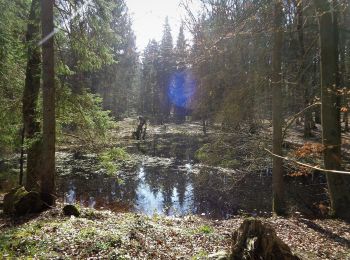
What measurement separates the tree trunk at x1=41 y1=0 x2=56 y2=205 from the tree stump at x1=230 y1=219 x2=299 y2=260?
644cm

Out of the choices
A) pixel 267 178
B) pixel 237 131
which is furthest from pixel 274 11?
pixel 267 178

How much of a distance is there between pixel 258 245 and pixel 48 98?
721cm

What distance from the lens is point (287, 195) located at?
624 inches

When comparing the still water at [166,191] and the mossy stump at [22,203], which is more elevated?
the mossy stump at [22,203]

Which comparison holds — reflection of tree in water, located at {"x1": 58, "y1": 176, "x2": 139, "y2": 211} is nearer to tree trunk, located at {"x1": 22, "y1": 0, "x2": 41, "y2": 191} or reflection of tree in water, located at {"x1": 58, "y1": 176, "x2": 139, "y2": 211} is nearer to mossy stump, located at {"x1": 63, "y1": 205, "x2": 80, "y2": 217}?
tree trunk, located at {"x1": 22, "y1": 0, "x2": 41, "y2": 191}

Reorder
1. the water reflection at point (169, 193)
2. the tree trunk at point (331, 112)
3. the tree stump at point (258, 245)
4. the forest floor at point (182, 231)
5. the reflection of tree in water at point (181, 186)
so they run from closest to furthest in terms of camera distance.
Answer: the tree stump at point (258, 245) → the forest floor at point (182, 231) → the tree trunk at point (331, 112) → the water reflection at point (169, 193) → the reflection of tree in water at point (181, 186)

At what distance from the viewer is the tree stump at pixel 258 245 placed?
614cm

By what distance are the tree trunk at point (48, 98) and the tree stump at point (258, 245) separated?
6.44 m

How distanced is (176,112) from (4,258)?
55878mm

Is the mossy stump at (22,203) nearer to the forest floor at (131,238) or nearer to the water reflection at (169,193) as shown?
the forest floor at (131,238)

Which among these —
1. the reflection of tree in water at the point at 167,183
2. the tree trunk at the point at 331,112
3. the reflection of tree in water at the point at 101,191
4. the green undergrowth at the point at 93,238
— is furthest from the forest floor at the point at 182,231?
the reflection of tree in water at the point at 101,191

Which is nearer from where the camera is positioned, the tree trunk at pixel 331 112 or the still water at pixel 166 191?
the tree trunk at pixel 331 112

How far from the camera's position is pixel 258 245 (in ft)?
20.3

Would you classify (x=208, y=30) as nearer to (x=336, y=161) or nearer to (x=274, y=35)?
(x=274, y=35)
